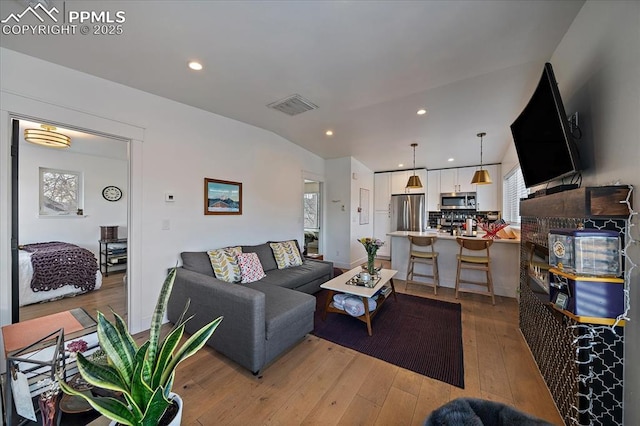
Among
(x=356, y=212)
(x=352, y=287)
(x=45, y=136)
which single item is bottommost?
(x=352, y=287)

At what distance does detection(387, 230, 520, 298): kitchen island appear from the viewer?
3424mm

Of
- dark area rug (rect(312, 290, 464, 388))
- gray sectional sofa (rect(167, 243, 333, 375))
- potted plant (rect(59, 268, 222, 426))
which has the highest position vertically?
potted plant (rect(59, 268, 222, 426))

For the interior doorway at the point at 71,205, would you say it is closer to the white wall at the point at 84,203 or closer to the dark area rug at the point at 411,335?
the white wall at the point at 84,203

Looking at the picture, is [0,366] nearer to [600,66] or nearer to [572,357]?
[572,357]

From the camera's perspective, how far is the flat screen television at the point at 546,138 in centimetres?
140

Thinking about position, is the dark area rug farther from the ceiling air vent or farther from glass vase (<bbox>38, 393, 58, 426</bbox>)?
the ceiling air vent

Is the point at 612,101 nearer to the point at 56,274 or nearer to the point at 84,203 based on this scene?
the point at 56,274

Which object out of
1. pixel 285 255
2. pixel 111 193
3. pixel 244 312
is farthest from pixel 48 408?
pixel 111 193

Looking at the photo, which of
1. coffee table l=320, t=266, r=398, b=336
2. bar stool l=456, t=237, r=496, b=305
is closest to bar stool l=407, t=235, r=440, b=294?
bar stool l=456, t=237, r=496, b=305

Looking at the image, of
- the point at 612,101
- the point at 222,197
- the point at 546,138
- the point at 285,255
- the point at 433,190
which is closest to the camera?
the point at 612,101

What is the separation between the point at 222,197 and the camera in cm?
325

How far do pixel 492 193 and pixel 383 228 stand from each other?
2573mm

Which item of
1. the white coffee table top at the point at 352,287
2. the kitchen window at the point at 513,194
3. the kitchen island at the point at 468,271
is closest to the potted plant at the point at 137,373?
the white coffee table top at the point at 352,287

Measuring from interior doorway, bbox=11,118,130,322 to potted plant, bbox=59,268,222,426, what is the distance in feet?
8.91
